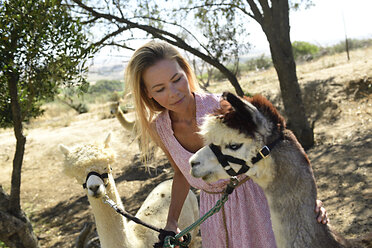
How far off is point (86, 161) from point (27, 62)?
2.13m

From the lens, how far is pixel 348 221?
14.1ft

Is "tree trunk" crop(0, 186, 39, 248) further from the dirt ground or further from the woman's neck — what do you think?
the woman's neck

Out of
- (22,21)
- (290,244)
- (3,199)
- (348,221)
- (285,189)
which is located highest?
(22,21)

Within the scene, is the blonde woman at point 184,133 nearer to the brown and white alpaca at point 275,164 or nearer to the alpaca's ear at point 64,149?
the brown and white alpaca at point 275,164

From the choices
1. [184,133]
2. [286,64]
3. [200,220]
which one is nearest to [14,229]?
[184,133]

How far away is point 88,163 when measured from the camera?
2717 millimetres

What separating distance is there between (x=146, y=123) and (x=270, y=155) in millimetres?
1058

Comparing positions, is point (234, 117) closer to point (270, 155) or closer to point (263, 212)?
point (270, 155)

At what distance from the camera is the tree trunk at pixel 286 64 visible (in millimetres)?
6754

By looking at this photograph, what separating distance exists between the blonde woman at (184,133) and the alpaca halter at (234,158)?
14.6 inches

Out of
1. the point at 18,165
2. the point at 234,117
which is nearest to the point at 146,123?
the point at 234,117

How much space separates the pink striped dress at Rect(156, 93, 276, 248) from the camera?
1952 millimetres

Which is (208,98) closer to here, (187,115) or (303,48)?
(187,115)

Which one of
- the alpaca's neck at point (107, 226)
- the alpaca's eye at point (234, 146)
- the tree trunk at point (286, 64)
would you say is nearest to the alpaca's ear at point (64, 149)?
the alpaca's neck at point (107, 226)
